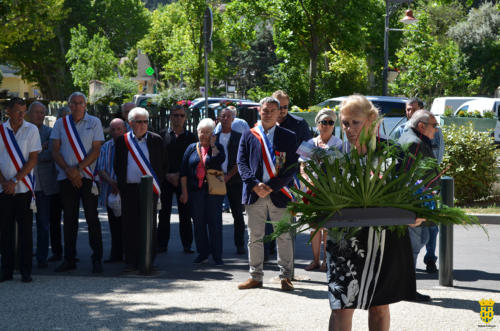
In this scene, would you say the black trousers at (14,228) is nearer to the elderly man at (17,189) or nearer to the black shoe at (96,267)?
the elderly man at (17,189)

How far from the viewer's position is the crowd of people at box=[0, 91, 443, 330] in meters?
7.30

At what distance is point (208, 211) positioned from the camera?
8836 mm

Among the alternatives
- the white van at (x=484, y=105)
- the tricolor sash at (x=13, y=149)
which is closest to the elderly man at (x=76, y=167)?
the tricolor sash at (x=13, y=149)

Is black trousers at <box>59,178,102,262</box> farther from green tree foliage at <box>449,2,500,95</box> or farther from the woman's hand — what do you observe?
green tree foliage at <box>449,2,500,95</box>

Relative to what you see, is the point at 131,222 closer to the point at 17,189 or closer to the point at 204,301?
the point at 17,189

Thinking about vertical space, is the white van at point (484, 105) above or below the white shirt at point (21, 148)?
above

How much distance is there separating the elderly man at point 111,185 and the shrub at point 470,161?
20.2 ft

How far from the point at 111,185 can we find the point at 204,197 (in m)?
1.09

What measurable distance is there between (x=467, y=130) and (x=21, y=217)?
8383mm

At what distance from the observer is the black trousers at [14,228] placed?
7.70 meters

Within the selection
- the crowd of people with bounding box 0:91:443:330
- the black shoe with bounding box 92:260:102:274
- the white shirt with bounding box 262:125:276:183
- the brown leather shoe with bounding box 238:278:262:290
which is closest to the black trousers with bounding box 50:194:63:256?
the crowd of people with bounding box 0:91:443:330

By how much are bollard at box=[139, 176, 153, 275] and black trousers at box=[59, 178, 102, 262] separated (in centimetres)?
61

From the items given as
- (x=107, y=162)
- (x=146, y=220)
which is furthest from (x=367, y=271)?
(x=107, y=162)

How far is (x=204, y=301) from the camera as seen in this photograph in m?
6.81
